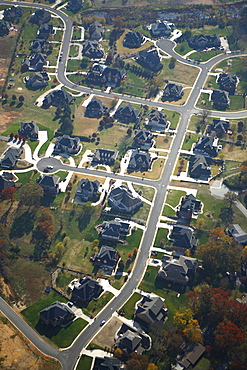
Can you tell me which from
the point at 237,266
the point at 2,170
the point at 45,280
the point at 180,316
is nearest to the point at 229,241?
the point at 237,266

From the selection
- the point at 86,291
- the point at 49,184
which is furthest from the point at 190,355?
the point at 49,184

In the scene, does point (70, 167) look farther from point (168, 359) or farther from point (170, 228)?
point (168, 359)

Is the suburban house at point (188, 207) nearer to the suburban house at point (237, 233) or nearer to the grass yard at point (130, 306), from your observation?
the suburban house at point (237, 233)

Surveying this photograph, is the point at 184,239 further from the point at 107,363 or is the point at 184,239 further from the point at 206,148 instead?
the point at 206,148

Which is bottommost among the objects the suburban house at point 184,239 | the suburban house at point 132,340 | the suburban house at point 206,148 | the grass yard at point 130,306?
the grass yard at point 130,306

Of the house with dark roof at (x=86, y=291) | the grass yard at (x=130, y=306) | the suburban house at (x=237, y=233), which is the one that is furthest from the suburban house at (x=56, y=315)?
the suburban house at (x=237, y=233)

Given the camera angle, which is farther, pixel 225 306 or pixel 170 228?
pixel 170 228
